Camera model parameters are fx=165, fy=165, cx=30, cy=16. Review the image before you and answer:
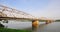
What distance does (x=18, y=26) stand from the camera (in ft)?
28.4

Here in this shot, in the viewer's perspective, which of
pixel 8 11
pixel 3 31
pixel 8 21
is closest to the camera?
pixel 3 31

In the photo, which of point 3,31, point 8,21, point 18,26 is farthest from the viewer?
point 8,21

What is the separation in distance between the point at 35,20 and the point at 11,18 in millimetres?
1394

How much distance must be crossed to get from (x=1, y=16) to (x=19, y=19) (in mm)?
998

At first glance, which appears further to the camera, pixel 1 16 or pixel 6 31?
pixel 1 16

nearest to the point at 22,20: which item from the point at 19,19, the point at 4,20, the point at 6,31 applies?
the point at 19,19

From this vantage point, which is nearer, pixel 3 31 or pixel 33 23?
pixel 3 31

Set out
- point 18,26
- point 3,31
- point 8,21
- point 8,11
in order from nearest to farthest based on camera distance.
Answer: point 3,31 → point 18,26 → point 8,21 → point 8,11

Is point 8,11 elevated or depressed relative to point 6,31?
elevated

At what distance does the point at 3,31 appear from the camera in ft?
20.3

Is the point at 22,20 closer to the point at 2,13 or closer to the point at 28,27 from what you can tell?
the point at 28,27

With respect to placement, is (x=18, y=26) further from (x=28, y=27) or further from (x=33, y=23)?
(x=33, y=23)

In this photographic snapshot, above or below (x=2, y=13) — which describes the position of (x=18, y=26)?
below

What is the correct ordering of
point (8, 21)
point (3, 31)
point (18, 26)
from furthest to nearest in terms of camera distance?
point (8, 21)
point (18, 26)
point (3, 31)
